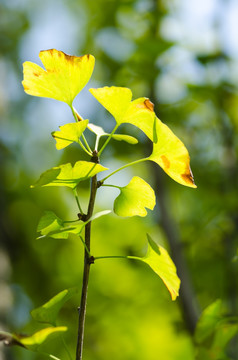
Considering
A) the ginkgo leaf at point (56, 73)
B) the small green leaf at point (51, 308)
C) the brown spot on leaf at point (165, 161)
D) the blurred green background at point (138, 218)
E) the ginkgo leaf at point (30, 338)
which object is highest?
the ginkgo leaf at point (56, 73)

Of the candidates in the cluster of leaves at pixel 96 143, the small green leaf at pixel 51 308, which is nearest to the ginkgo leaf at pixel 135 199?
the cluster of leaves at pixel 96 143

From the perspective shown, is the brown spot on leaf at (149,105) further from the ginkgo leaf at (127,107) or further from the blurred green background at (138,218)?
the blurred green background at (138,218)

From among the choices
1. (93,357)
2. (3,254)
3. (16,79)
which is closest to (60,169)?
(3,254)

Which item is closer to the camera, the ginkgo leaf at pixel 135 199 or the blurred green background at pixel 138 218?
the ginkgo leaf at pixel 135 199

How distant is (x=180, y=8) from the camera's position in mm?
1621

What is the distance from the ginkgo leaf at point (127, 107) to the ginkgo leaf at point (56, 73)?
0.07ft

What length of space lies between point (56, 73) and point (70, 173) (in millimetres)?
106

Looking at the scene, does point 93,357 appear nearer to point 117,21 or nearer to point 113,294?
point 113,294

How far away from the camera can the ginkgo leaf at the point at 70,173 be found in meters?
0.37

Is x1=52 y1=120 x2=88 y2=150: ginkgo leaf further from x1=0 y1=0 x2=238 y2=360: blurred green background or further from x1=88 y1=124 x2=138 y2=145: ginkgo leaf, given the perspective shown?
x1=0 y1=0 x2=238 y2=360: blurred green background

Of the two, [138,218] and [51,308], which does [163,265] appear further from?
[138,218]

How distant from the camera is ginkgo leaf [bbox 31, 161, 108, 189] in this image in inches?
14.6

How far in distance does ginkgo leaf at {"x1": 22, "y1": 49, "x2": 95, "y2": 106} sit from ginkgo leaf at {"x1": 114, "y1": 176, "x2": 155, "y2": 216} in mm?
112

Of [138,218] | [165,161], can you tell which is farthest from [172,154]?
[138,218]
